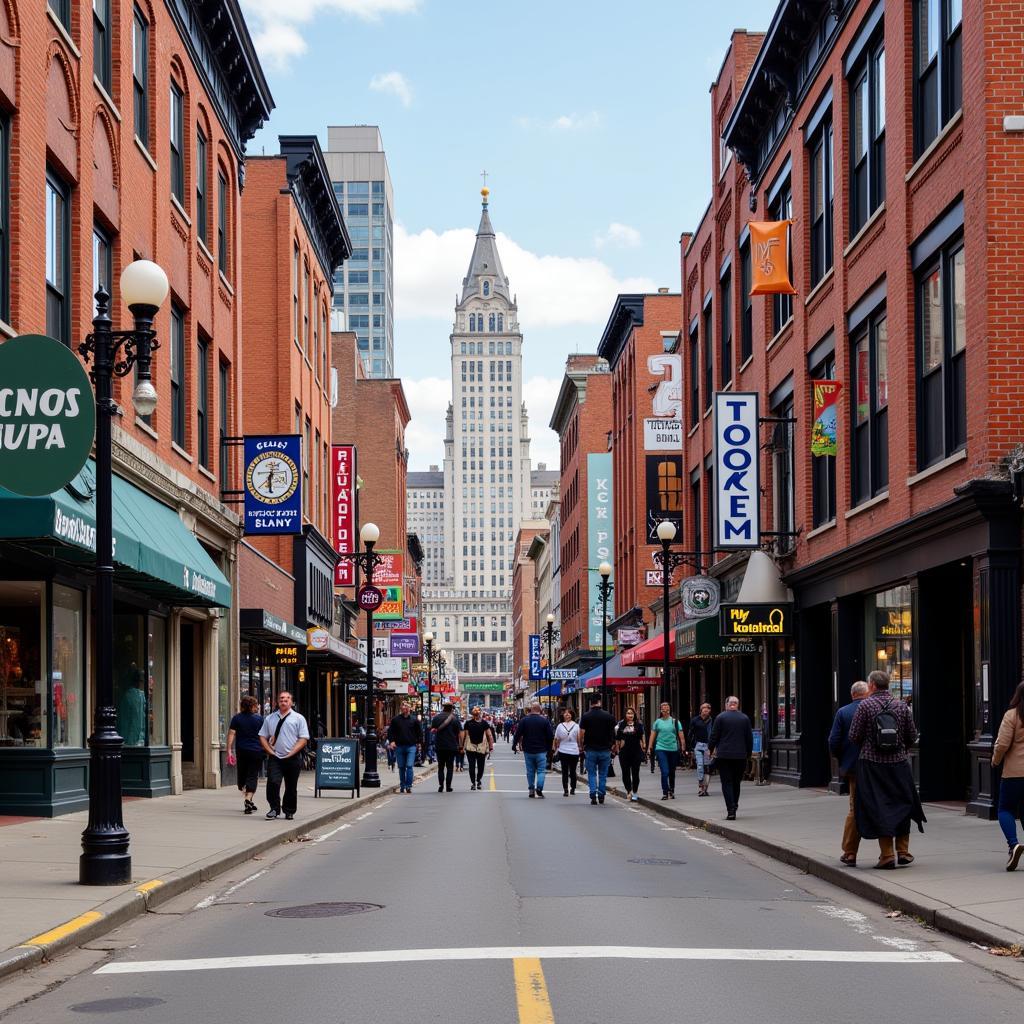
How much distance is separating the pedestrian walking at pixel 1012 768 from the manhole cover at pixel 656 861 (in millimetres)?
3750

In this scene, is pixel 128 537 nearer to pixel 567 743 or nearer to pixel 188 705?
pixel 188 705

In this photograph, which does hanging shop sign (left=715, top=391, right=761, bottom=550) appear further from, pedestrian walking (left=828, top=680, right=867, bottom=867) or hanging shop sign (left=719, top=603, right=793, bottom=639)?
pedestrian walking (left=828, top=680, right=867, bottom=867)

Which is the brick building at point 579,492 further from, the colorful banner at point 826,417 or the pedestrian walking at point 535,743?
the colorful banner at point 826,417

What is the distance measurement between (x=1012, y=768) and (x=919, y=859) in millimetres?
1683

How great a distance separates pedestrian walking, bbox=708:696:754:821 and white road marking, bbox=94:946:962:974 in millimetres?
10889

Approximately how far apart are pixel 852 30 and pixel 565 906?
18618mm

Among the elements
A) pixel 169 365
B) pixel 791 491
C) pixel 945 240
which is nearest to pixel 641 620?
pixel 791 491

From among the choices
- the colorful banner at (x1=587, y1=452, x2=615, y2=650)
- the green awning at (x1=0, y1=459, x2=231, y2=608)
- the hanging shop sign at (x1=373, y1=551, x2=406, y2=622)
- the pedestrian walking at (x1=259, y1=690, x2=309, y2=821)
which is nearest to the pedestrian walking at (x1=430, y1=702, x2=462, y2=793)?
the green awning at (x1=0, y1=459, x2=231, y2=608)

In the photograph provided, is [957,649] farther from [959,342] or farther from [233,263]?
[233,263]

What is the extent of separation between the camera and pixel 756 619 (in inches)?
1166

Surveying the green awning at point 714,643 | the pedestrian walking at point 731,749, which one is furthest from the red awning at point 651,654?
the pedestrian walking at point 731,749

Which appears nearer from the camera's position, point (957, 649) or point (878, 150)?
point (957, 649)

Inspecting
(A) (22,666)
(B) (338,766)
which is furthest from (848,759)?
(B) (338,766)

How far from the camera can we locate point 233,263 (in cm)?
3281
